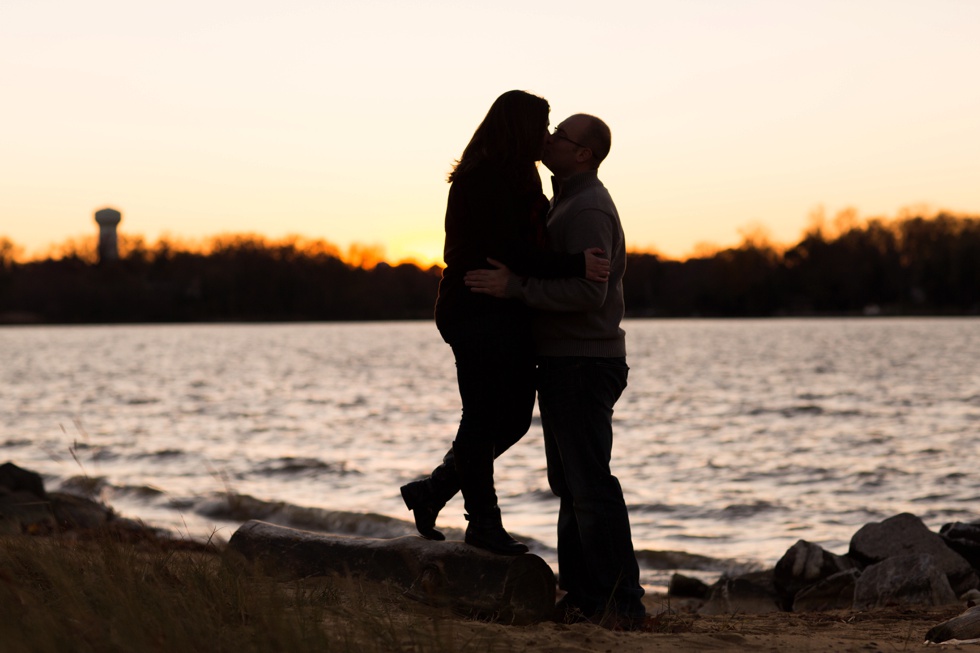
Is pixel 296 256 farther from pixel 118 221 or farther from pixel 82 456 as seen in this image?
pixel 82 456

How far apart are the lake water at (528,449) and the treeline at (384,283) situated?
71.2 m

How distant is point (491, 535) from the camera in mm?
5480

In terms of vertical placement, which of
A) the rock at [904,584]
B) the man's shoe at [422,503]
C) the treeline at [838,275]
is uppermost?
the treeline at [838,275]

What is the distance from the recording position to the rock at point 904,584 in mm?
7773

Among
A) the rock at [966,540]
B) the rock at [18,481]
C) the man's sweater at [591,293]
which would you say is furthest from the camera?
the rock at [18,481]

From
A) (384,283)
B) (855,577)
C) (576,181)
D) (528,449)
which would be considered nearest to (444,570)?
(576,181)

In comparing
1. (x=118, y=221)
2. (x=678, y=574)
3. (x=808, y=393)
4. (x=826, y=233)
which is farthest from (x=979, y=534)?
(x=118, y=221)

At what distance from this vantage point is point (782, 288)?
120812 millimetres

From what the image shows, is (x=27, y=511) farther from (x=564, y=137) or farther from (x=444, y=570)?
(x=564, y=137)

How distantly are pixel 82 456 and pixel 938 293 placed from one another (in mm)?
107741

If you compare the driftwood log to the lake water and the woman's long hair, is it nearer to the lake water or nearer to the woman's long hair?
the lake water

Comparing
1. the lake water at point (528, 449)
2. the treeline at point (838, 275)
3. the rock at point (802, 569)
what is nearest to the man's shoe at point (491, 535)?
the lake water at point (528, 449)

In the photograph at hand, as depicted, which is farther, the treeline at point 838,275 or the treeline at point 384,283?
the treeline at point 384,283

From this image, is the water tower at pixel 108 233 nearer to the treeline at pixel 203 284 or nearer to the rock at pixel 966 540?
the treeline at pixel 203 284
